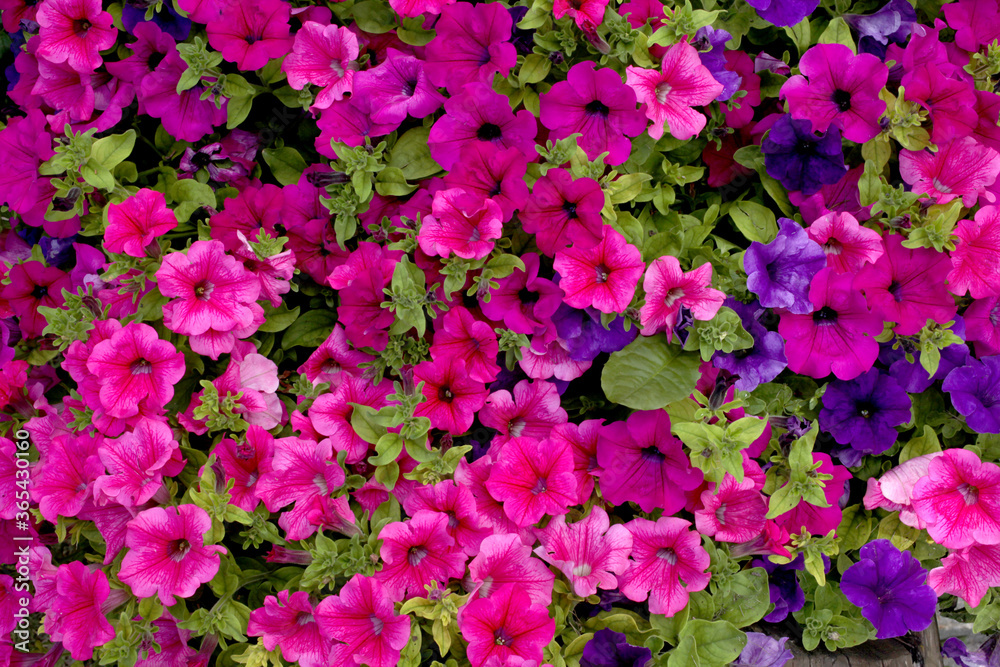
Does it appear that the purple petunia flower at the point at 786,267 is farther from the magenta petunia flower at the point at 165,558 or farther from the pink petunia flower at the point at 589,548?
the magenta petunia flower at the point at 165,558

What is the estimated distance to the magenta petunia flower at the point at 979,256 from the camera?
1.67 m

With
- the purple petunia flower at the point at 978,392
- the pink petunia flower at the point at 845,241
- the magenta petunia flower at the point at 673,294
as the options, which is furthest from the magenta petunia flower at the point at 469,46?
the purple petunia flower at the point at 978,392

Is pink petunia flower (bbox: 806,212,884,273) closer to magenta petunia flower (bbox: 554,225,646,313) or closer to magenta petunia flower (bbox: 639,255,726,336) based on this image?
magenta petunia flower (bbox: 639,255,726,336)

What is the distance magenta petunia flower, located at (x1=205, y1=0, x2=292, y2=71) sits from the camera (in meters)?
1.68

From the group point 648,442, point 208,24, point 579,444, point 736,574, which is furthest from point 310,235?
point 736,574

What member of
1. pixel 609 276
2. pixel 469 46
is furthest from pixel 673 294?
pixel 469 46

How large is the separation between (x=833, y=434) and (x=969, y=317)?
0.46 m

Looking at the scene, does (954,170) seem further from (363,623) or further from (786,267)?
(363,623)

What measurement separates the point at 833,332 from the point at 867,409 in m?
0.25

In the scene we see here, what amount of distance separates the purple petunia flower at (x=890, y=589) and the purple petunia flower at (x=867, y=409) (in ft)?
0.78

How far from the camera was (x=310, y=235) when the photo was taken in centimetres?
177

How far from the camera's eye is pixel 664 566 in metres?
1.62

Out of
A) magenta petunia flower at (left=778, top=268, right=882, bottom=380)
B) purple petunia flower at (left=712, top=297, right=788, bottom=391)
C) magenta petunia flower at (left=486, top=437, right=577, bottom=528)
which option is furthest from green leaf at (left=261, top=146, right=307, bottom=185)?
magenta petunia flower at (left=778, top=268, right=882, bottom=380)

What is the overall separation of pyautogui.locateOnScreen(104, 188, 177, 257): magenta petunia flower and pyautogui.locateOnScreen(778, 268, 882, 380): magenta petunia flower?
4.62 feet
